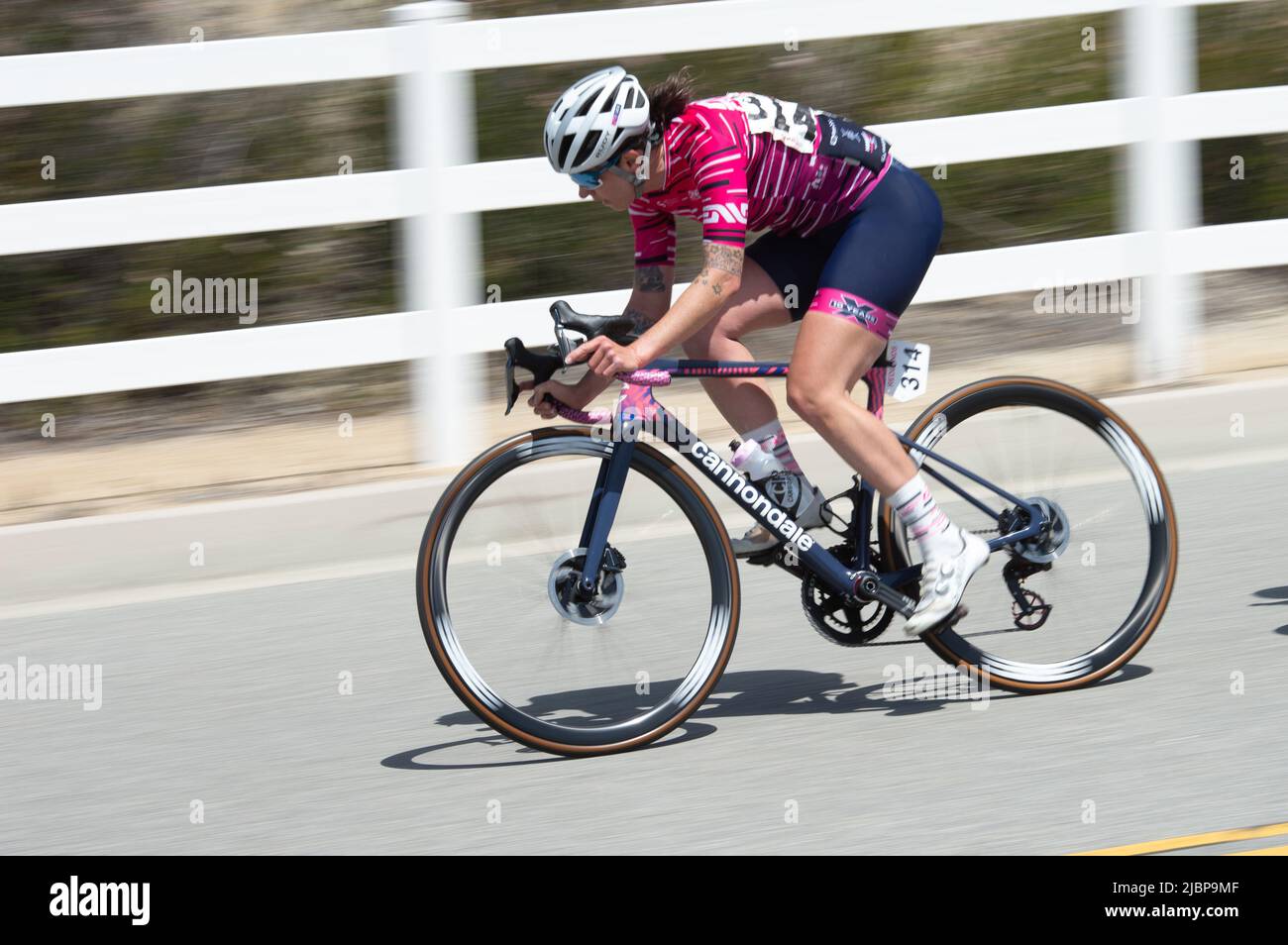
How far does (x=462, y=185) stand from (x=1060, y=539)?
3899mm

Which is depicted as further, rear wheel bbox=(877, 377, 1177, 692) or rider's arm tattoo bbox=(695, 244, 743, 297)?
rear wheel bbox=(877, 377, 1177, 692)

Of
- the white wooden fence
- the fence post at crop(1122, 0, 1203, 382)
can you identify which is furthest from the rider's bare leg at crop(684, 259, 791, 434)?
the fence post at crop(1122, 0, 1203, 382)

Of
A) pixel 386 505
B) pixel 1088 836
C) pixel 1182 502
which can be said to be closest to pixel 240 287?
pixel 386 505

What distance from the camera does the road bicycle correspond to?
5.22 m

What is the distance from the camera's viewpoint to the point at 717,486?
17.7ft

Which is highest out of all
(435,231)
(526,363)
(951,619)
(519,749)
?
(435,231)

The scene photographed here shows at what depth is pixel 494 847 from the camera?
4.64 m

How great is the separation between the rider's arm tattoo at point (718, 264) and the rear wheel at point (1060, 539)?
0.91 meters

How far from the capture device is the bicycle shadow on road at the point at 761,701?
543 cm

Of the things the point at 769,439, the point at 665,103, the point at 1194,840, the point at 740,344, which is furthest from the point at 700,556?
the point at 1194,840

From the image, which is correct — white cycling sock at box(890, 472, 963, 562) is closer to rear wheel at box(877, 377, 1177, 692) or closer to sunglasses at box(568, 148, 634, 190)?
rear wheel at box(877, 377, 1177, 692)

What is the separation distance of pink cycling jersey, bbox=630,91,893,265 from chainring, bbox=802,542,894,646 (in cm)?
98

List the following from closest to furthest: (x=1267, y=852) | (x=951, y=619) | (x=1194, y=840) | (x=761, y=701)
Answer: (x=1267, y=852)
(x=1194, y=840)
(x=951, y=619)
(x=761, y=701)

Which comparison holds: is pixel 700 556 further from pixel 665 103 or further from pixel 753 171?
pixel 665 103
